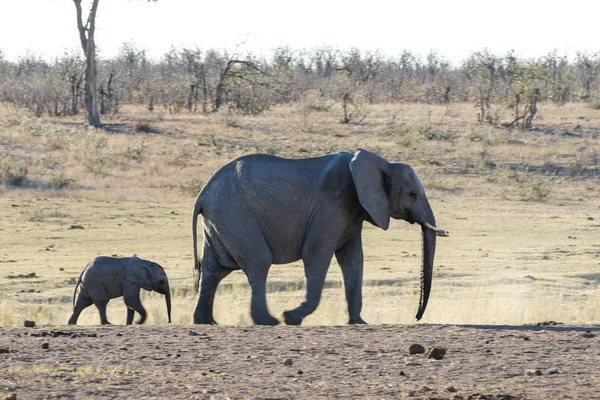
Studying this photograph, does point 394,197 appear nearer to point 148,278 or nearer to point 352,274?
point 352,274

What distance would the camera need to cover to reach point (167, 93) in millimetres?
44938

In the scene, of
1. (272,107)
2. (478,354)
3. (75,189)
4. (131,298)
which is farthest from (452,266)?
(272,107)

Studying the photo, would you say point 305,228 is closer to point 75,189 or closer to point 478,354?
point 478,354

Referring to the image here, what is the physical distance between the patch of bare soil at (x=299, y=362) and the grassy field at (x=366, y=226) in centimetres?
311

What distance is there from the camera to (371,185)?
10164 millimetres

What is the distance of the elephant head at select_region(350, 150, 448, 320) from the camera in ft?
33.2

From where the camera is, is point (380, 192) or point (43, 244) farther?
point (43, 244)

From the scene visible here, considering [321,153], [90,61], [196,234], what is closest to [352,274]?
[196,234]

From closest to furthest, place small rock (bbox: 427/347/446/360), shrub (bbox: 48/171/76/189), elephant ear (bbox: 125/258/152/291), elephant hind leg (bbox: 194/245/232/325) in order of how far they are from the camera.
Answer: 1. small rock (bbox: 427/347/446/360)
2. elephant hind leg (bbox: 194/245/232/325)
3. elephant ear (bbox: 125/258/152/291)
4. shrub (bbox: 48/171/76/189)

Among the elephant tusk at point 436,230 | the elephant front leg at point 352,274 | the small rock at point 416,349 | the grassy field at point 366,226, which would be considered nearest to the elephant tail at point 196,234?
the grassy field at point 366,226

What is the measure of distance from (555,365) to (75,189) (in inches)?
745

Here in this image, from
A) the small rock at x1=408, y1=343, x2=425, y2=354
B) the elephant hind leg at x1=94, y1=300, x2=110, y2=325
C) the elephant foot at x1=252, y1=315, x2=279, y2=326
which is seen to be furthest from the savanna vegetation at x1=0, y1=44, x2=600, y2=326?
the small rock at x1=408, y1=343, x2=425, y2=354

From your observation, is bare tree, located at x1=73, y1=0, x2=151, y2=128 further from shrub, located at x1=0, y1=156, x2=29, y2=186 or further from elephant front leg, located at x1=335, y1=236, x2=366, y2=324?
elephant front leg, located at x1=335, y1=236, x2=366, y2=324

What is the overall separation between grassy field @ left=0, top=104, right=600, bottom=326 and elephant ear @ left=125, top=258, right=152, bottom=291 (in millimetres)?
660
